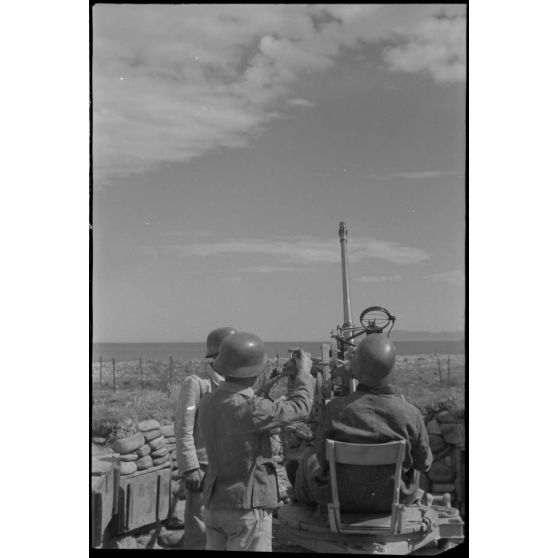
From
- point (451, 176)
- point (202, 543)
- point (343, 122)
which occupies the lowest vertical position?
point (202, 543)

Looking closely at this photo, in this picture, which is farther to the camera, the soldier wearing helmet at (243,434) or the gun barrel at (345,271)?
the gun barrel at (345,271)

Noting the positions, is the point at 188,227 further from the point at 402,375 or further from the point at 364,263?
the point at 402,375

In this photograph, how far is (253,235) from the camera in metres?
6.60

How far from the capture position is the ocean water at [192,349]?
240 inches

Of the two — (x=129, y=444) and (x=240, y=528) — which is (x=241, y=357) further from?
(x=129, y=444)

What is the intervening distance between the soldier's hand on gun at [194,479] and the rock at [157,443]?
649 millimetres

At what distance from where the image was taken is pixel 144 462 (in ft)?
21.4

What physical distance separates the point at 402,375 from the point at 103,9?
126 inches

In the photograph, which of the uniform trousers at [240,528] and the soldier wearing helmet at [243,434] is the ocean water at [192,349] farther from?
the uniform trousers at [240,528]

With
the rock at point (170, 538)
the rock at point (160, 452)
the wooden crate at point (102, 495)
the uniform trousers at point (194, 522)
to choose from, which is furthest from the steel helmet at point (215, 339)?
the rock at point (170, 538)

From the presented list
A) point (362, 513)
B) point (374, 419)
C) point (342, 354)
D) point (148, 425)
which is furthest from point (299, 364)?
point (148, 425)

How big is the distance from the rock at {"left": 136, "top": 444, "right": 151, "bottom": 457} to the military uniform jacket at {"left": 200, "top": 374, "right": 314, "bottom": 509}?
100 centimetres

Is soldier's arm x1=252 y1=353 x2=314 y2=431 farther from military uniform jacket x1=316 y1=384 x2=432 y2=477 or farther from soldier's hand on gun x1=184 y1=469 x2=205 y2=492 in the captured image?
soldier's hand on gun x1=184 y1=469 x2=205 y2=492

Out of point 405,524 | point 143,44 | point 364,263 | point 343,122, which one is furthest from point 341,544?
point 143,44
